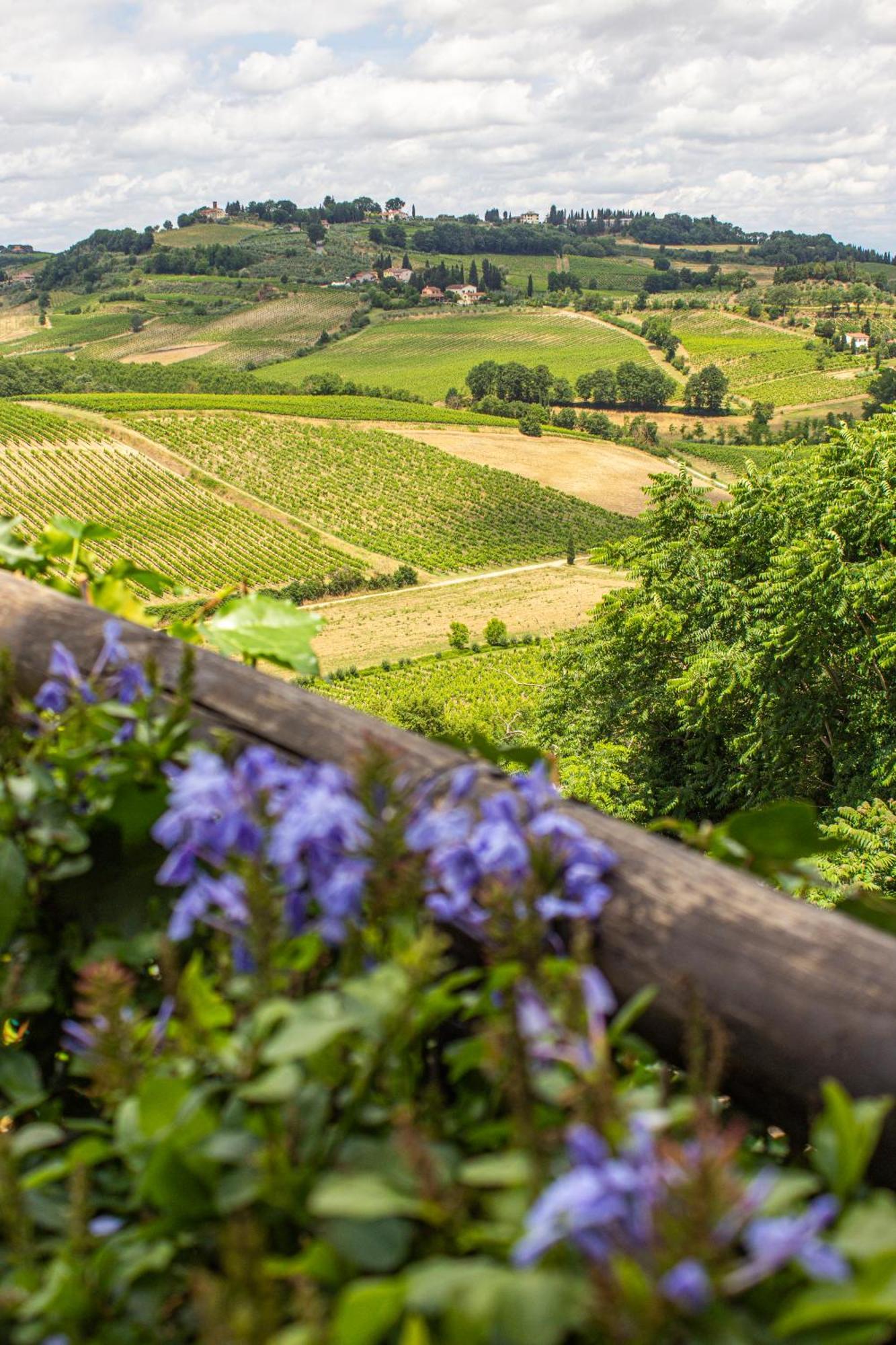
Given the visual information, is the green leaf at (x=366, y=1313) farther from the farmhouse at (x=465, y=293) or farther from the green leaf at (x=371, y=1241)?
the farmhouse at (x=465, y=293)

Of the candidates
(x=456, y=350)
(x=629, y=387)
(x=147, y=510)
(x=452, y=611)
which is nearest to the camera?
(x=452, y=611)

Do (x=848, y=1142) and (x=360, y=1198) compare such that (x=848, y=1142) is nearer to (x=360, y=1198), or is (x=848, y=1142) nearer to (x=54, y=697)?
(x=360, y=1198)

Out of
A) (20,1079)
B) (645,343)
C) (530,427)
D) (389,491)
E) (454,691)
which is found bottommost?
(454,691)

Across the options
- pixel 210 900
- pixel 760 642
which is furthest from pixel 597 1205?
pixel 760 642

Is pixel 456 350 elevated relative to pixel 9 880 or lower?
elevated

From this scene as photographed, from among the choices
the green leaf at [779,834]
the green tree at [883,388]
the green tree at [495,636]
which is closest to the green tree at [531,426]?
the green tree at [883,388]

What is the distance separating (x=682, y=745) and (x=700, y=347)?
12321 cm

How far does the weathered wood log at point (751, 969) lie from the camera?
Answer: 0.87 m

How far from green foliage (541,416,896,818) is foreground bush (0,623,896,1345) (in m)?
13.3

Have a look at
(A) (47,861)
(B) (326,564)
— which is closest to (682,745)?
(A) (47,861)

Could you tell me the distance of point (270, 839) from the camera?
0.89 m

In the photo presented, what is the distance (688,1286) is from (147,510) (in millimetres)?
88525

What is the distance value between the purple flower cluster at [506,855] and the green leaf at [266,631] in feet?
2.02

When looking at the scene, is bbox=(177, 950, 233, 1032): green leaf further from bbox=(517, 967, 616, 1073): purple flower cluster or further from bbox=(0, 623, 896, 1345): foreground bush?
bbox=(517, 967, 616, 1073): purple flower cluster
